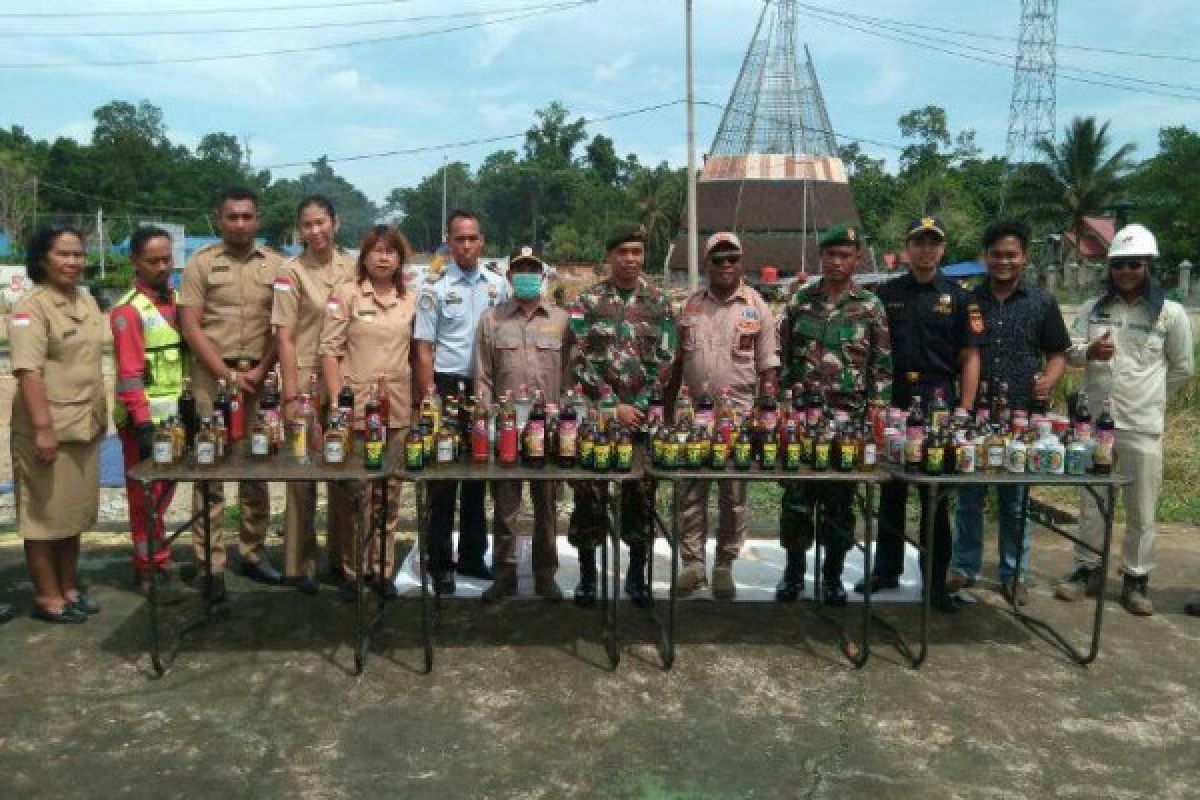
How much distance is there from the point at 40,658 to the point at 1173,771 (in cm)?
520

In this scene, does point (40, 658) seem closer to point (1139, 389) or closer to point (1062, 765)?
point (1062, 765)

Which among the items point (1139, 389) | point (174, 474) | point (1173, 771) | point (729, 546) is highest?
point (1139, 389)

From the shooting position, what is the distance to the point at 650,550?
5.04 meters

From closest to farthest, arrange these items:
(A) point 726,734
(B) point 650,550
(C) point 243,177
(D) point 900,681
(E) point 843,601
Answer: (A) point 726,734, (D) point 900,681, (B) point 650,550, (E) point 843,601, (C) point 243,177

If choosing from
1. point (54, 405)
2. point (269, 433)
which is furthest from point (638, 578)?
point (54, 405)

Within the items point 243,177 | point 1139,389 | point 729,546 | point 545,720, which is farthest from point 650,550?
point 243,177

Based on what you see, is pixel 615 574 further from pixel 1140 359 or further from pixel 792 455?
pixel 1140 359

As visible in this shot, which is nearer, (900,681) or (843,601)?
(900,681)

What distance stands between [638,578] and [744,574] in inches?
35.9

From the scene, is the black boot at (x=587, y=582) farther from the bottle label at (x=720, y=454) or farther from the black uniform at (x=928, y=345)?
the black uniform at (x=928, y=345)

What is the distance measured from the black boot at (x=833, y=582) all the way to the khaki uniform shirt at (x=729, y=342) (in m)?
1.08

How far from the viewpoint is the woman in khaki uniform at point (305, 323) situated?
209 inches

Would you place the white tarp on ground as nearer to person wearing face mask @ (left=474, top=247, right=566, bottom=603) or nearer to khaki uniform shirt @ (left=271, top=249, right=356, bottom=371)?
person wearing face mask @ (left=474, top=247, right=566, bottom=603)

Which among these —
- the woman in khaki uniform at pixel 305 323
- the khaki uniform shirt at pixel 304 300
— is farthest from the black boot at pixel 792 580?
the khaki uniform shirt at pixel 304 300
